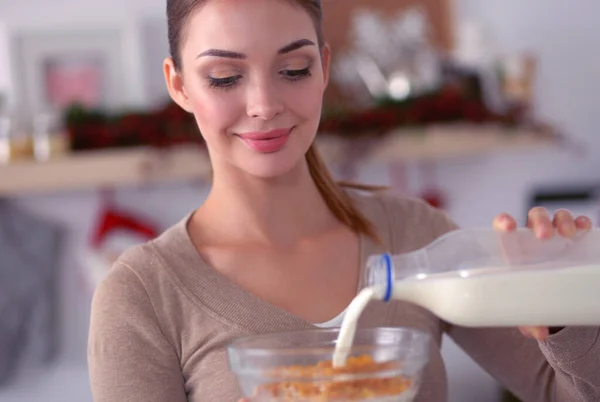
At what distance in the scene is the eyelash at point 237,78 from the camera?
1121 millimetres

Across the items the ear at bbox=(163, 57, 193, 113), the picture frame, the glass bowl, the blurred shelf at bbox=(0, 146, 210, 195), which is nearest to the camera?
the glass bowl

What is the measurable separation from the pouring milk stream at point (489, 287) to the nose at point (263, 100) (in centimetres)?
27

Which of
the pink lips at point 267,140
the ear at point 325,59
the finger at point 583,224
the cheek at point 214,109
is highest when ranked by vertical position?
the ear at point 325,59

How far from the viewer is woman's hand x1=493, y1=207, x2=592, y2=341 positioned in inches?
39.1

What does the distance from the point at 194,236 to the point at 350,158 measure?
1.47 meters

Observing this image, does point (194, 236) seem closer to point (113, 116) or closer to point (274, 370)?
point (274, 370)

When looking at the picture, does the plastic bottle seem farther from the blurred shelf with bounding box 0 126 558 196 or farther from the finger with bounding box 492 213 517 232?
the blurred shelf with bounding box 0 126 558 196

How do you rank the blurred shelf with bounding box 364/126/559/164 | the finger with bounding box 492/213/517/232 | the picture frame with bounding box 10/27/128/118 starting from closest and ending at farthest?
1. the finger with bounding box 492/213/517/232
2. the picture frame with bounding box 10/27/128/118
3. the blurred shelf with bounding box 364/126/559/164

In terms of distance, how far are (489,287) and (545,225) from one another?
13 centimetres

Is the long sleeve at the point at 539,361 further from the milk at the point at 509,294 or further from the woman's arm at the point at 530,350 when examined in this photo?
the milk at the point at 509,294

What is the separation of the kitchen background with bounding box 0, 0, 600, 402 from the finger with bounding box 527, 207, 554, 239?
1586 mm

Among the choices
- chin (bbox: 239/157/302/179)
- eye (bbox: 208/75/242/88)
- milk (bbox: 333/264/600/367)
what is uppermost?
eye (bbox: 208/75/242/88)

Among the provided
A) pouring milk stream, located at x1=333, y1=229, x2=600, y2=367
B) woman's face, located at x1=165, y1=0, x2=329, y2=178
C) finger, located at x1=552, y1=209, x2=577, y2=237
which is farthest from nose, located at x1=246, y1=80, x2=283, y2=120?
finger, located at x1=552, y1=209, x2=577, y2=237

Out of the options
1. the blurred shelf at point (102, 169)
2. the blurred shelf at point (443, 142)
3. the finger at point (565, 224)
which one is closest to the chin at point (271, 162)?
the finger at point (565, 224)
